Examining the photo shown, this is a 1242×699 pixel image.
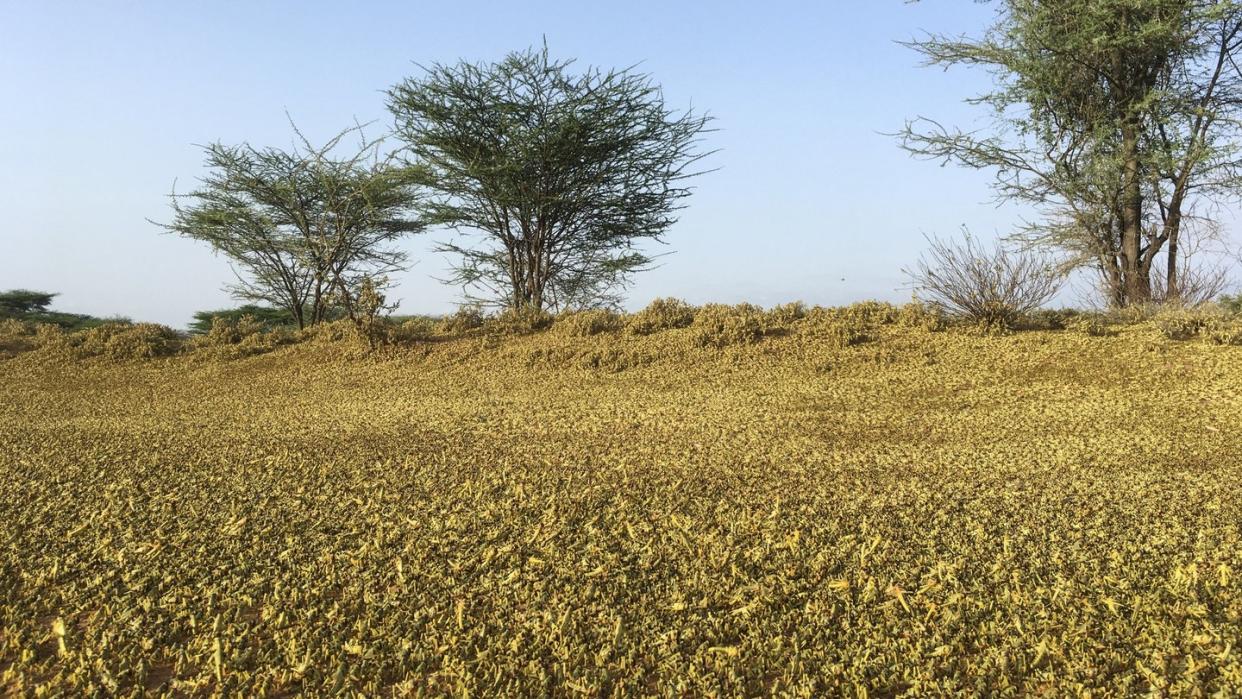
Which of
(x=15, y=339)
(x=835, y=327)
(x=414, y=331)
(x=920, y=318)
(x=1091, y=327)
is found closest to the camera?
(x=1091, y=327)

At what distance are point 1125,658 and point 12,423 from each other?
309 inches

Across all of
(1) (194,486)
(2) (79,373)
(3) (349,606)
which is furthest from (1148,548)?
(2) (79,373)

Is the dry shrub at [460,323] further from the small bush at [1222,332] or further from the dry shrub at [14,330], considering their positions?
the small bush at [1222,332]

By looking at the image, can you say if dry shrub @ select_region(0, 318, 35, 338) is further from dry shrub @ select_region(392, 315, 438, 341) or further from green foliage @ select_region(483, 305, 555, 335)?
green foliage @ select_region(483, 305, 555, 335)

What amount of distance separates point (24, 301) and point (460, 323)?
2114 centimetres

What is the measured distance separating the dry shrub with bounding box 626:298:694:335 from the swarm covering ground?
88.1 inches

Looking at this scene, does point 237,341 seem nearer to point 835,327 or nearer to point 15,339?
point 15,339

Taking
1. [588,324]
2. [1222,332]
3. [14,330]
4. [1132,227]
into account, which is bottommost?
[1222,332]

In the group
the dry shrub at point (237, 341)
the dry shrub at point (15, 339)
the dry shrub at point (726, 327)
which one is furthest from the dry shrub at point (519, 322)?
the dry shrub at point (15, 339)

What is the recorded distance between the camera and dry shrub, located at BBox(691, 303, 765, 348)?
301 inches

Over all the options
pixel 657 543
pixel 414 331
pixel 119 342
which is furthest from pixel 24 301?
pixel 657 543

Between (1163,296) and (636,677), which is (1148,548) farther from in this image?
(1163,296)

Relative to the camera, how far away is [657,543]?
10.2 feet

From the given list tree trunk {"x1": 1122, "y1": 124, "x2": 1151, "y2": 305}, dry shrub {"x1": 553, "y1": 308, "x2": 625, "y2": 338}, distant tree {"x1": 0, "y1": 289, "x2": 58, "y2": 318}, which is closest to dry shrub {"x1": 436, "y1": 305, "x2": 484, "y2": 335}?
dry shrub {"x1": 553, "y1": 308, "x2": 625, "y2": 338}
